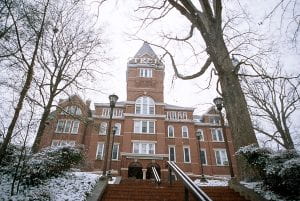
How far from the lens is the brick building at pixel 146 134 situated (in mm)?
27305

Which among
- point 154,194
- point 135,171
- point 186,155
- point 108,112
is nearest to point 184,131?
point 186,155

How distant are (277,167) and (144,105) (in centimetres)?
2642

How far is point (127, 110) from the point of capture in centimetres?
3066

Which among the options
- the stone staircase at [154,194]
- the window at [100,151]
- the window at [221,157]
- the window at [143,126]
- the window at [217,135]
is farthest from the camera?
the window at [217,135]

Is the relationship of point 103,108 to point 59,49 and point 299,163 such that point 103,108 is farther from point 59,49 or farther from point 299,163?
point 299,163

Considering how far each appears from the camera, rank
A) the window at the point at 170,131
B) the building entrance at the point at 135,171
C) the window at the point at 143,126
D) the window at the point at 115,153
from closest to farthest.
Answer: the building entrance at the point at 135,171
the window at the point at 115,153
the window at the point at 143,126
the window at the point at 170,131

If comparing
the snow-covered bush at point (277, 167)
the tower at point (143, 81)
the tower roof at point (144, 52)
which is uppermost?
the tower roof at point (144, 52)

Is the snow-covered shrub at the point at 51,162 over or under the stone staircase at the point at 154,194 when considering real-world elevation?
over

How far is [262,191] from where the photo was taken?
19.0 feet

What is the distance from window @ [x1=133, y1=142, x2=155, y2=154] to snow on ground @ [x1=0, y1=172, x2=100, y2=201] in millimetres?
19793

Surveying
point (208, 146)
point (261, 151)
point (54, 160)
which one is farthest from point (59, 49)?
point (208, 146)

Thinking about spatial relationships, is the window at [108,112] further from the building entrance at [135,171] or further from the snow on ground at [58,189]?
the snow on ground at [58,189]

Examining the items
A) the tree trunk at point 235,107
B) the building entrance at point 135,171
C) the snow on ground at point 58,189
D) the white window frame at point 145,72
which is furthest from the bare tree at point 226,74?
the white window frame at point 145,72

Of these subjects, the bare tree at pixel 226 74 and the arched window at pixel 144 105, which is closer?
the bare tree at pixel 226 74
